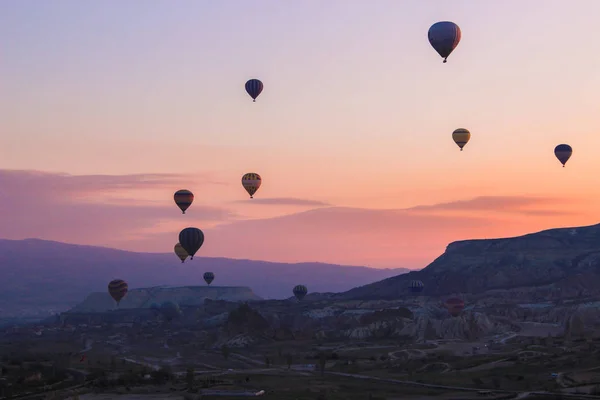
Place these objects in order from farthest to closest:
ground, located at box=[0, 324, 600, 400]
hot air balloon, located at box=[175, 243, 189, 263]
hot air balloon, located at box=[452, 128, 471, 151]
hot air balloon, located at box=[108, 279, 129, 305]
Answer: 1. hot air balloon, located at box=[175, 243, 189, 263]
2. hot air balloon, located at box=[108, 279, 129, 305]
3. hot air balloon, located at box=[452, 128, 471, 151]
4. ground, located at box=[0, 324, 600, 400]

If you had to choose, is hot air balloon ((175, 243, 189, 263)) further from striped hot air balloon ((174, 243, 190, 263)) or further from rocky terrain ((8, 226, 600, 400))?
rocky terrain ((8, 226, 600, 400))

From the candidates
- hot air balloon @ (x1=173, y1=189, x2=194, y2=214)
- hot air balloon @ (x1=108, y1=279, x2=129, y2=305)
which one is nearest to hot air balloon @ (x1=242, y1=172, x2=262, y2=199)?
hot air balloon @ (x1=173, y1=189, x2=194, y2=214)

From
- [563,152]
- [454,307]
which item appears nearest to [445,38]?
[563,152]

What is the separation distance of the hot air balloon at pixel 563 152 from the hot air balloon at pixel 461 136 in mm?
18708

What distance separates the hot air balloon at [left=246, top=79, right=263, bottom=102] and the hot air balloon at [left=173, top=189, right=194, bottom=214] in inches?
799

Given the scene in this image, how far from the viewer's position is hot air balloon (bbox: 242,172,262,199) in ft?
463

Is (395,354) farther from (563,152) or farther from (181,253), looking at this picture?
(181,253)

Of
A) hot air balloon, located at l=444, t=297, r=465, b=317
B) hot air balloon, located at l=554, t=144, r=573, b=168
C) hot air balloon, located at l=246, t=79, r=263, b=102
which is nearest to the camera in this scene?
hot air balloon, located at l=246, t=79, r=263, b=102

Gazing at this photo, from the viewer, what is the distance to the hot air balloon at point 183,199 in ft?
476

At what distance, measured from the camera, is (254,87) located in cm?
13525

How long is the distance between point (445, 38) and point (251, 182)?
3981 centimetres

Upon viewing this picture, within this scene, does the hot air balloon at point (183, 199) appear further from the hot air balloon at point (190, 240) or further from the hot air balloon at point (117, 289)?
the hot air balloon at point (117, 289)

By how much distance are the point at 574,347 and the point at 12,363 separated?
226 ft

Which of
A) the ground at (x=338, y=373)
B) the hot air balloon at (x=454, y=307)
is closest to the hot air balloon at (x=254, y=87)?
the ground at (x=338, y=373)
